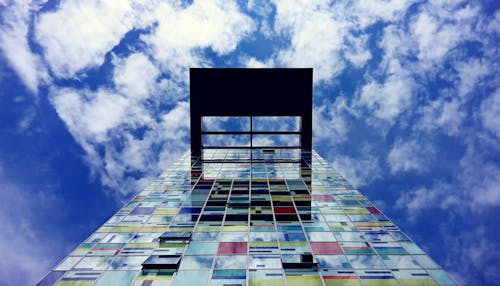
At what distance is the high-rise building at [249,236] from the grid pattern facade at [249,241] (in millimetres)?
42

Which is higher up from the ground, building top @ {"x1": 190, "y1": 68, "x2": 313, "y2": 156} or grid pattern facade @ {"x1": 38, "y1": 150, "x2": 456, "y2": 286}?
building top @ {"x1": 190, "y1": 68, "x2": 313, "y2": 156}

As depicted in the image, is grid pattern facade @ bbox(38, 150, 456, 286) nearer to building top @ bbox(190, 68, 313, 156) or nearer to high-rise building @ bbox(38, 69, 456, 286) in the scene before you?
high-rise building @ bbox(38, 69, 456, 286)

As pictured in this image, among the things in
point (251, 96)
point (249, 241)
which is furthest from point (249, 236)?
point (251, 96)

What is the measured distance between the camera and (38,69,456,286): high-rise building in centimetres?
1399

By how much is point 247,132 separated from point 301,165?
23.4ft

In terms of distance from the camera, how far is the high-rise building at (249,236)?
13992 mm

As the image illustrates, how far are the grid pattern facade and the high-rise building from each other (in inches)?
1.6

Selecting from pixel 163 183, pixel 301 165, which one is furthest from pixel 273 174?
pixel 163 183

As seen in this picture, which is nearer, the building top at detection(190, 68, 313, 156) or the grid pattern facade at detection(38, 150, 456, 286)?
the grid pattern facade at detection(38, 150, 456, 286)

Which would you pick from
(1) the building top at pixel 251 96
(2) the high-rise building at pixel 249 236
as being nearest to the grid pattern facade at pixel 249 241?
(2) the high-rise building at pixel 249 236

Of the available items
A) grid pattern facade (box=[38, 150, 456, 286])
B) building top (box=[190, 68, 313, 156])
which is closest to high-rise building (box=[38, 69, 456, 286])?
grid pattern facade (box=[38, 150, 456, 286])

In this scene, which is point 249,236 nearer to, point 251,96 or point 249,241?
point 249,241

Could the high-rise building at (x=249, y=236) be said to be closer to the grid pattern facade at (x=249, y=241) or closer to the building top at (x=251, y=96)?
the grid pattern facade at (x=249, y=241)

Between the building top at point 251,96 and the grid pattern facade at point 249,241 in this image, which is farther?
the building top at point 251,96
